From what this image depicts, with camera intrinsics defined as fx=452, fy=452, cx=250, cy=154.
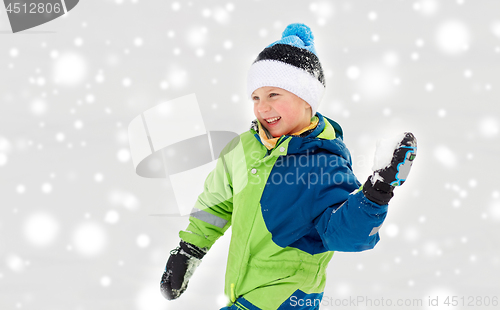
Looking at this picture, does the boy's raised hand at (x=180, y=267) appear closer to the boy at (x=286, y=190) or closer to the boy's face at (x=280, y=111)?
the boy at (x=286, y=190)

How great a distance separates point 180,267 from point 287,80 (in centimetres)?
67

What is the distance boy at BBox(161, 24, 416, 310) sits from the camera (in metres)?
1.22

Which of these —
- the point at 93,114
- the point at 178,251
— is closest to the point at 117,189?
the point at 93,114

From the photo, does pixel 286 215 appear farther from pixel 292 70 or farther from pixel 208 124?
pixel 208 124

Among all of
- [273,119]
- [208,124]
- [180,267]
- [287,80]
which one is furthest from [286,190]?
[208,124]

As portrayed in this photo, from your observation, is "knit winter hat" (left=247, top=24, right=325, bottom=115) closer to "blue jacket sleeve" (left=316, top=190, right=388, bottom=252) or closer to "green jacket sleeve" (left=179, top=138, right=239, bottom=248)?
"green jacket sleeve" (left=179, top=138, right=239, bottom=248)

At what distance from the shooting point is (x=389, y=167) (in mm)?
964

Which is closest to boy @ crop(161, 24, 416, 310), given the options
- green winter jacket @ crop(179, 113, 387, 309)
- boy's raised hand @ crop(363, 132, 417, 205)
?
green winter jacket @ crop(179, 113, 387, 309)

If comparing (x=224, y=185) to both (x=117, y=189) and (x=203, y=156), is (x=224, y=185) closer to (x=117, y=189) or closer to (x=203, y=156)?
(x=203, y=156)

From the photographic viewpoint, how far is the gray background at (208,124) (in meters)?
2.18

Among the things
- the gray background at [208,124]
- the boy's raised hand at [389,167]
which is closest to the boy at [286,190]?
the boy's raised hand at [389,167]

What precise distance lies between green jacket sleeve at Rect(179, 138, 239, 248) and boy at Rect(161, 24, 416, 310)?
0.10 feet

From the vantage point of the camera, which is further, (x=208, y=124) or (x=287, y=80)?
(x=208, y=124)

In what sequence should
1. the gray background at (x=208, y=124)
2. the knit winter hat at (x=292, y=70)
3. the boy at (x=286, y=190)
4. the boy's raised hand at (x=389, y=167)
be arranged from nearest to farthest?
1. the boy's raised hand at (x=389, y=167)
2. the boy at (x=286, y=190)
3. the knit winter hat at (x=292, y=70)
4. the gray background at (x=208, y=124)
